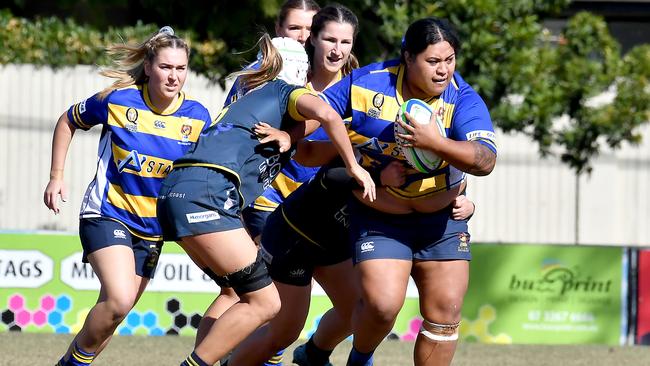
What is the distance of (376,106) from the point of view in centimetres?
535

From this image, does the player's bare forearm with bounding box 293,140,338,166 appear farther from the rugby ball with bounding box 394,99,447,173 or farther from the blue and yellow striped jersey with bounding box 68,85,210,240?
the blue and yellow striped jersey with bounding box 68,85,210,240

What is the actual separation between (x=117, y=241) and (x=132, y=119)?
635 mm

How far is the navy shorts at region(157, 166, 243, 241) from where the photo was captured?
5051 millimetres

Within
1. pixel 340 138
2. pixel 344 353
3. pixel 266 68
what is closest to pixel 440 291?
pixel 340 138

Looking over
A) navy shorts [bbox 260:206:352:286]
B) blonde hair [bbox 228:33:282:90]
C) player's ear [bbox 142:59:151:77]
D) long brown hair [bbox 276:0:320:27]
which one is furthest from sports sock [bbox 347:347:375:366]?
long brown hair [bbox 276:0:320:27]

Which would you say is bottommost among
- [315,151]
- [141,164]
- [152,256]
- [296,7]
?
[152,256]

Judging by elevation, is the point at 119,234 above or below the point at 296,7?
below

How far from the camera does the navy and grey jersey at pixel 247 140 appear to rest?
16.8 ft

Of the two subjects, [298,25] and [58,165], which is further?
[298,25]

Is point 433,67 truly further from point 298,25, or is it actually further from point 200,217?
point 298,25

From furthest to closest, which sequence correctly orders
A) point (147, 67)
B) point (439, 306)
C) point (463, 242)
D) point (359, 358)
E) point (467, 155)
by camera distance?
point (147, 67) → point (359, 358) → point (463, 242) → point (439, 306) → point (467, 155)

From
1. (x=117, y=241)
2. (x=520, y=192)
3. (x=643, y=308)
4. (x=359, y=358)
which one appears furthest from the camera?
(x=520, y=192)

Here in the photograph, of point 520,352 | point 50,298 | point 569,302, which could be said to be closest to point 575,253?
point 569,302

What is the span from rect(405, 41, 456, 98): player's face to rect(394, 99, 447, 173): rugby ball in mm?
125
